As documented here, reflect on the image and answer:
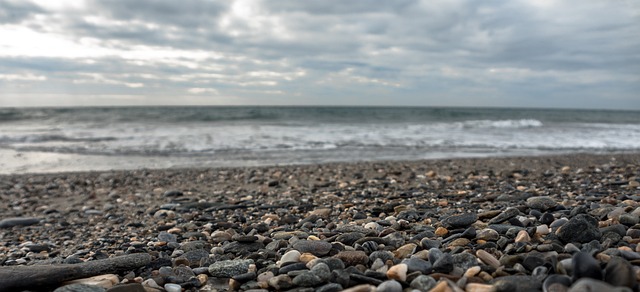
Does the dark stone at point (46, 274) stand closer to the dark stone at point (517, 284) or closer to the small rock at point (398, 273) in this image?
the small rock at point (398, 273)

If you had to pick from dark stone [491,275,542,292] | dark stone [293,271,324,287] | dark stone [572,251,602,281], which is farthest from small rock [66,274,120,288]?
dark stone [572,251,602,281]

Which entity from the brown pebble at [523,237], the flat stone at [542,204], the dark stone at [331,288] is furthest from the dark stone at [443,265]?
the flat stone at [542,204]

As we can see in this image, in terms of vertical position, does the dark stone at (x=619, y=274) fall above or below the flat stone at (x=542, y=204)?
above

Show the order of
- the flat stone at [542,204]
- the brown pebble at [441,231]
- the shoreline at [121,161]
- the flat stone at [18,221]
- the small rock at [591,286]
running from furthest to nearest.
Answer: the shoreline at [121,161] < the flat stone at [18,221] < the flat stone at [542,204] < the brown pebble at [441,231] < the small rock at [591,286]

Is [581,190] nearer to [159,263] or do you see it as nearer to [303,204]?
[303,204]

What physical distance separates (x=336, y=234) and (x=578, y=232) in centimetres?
165

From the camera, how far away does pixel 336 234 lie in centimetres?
331

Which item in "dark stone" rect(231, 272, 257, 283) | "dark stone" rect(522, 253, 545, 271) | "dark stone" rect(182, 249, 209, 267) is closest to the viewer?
"dark stone" rect(522, 253, 545, 271)

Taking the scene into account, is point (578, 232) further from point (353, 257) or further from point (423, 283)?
point (353, 257)

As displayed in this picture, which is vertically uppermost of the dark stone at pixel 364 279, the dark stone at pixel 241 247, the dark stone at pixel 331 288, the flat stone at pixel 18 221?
the dark stone at pixel 364 279

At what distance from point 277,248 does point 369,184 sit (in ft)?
11.1

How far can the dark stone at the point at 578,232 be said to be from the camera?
106 inches

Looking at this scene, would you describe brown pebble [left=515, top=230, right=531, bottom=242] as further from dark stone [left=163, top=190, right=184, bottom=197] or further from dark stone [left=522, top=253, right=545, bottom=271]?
dark stone [left=163, top=190, right=184, bottom=197]

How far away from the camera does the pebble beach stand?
89.7 inches
